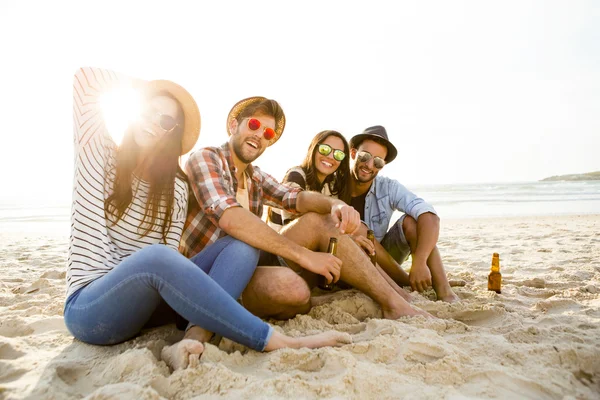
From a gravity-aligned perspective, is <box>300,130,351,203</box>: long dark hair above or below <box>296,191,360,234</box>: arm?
above

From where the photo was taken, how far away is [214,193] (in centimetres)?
279

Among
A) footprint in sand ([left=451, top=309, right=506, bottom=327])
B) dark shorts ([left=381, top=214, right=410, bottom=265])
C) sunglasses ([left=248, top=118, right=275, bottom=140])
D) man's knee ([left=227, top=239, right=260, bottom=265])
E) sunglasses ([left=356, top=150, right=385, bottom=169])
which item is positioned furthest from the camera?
sunglasses ([left=356, top=150, right=385, bottom=169])

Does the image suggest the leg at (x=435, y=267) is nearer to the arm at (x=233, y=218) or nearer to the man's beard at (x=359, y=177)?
the man's beard at (x=359, y=177)

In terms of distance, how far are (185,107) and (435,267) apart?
2706 millimetres

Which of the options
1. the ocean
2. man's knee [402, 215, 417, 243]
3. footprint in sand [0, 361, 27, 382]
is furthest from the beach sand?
the ocean

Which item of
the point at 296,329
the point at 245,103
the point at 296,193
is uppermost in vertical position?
the point at 245,103

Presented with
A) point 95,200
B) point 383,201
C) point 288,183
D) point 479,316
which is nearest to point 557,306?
point 479,316

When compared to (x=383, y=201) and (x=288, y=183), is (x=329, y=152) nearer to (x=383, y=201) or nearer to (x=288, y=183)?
(x=288, y=183)

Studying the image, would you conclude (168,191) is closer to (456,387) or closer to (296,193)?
(296,193)

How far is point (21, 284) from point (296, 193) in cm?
327

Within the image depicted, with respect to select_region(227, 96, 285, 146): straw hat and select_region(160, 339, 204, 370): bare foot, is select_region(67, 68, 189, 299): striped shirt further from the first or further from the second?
select_region(227, 96, 285, 146): straw hat

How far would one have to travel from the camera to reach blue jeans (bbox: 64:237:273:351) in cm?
209

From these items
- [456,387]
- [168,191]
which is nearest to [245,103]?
[168,191]

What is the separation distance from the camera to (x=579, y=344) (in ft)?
7.36
